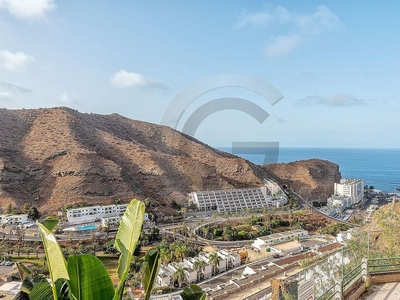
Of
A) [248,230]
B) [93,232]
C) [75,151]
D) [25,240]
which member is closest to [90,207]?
[93,232]

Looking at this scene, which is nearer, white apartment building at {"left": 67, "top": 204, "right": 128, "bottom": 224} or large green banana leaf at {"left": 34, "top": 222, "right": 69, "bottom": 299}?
large green banana leaf at {"left": 34, "top": 222, "right": 69, "bottom": 299}

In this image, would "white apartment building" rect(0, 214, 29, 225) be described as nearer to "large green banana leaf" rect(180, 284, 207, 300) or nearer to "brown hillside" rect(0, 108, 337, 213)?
"brown hillside" rect(0, 108, 337, 213)

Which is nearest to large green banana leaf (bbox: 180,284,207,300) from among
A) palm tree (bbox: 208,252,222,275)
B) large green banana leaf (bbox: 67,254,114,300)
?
large green banana leaf (bbox: 67,254,114,300)

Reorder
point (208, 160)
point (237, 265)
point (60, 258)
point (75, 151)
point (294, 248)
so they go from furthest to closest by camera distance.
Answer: point (208, 160), point (75, 151), point (294, 248), point (237, 265), point (60, 258)

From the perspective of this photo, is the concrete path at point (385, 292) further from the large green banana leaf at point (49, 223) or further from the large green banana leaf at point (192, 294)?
the large green banana leaf at point (49, 223)

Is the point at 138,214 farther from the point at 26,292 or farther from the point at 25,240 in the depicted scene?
the point at 25,240

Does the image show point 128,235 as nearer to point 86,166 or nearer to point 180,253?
point 180,253

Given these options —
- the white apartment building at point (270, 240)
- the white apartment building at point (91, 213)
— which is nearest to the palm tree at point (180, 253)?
the white apartment building at point (270, 240)
